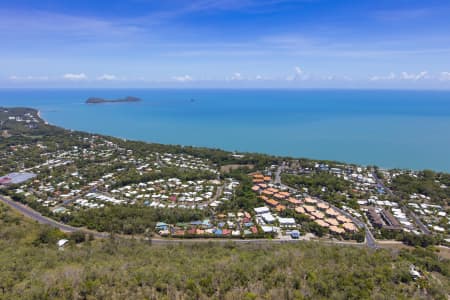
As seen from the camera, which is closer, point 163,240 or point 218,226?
point 163,240

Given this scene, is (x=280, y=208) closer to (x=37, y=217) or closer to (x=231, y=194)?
(x=231, y=194)

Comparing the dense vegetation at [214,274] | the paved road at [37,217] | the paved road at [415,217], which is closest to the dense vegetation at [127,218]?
the paved road at [37,217]

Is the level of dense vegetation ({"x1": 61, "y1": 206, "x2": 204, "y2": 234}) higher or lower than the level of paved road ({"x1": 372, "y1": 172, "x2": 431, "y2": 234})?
lower

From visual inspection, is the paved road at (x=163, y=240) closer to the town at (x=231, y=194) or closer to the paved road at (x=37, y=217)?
the paved road at (x=37, y=217)

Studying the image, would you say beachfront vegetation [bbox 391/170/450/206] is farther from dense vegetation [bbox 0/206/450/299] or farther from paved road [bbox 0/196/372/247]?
paved road [bbox 0/196/372/247]

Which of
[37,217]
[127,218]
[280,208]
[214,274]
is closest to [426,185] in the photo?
[280,208]

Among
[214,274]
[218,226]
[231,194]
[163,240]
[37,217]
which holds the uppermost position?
[214,274]

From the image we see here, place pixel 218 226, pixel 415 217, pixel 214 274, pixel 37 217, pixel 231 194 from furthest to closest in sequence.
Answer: pixel 231 194 < pixel 37 217 < pixel 415 217 < pixel 218 226 < pixel 214 274

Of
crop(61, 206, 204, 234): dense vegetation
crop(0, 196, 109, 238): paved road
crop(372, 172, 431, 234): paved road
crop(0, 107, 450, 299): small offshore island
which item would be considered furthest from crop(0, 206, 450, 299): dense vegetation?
crop(372, 172, 431, 234): paved road

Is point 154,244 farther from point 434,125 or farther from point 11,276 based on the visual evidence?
point 434,125
